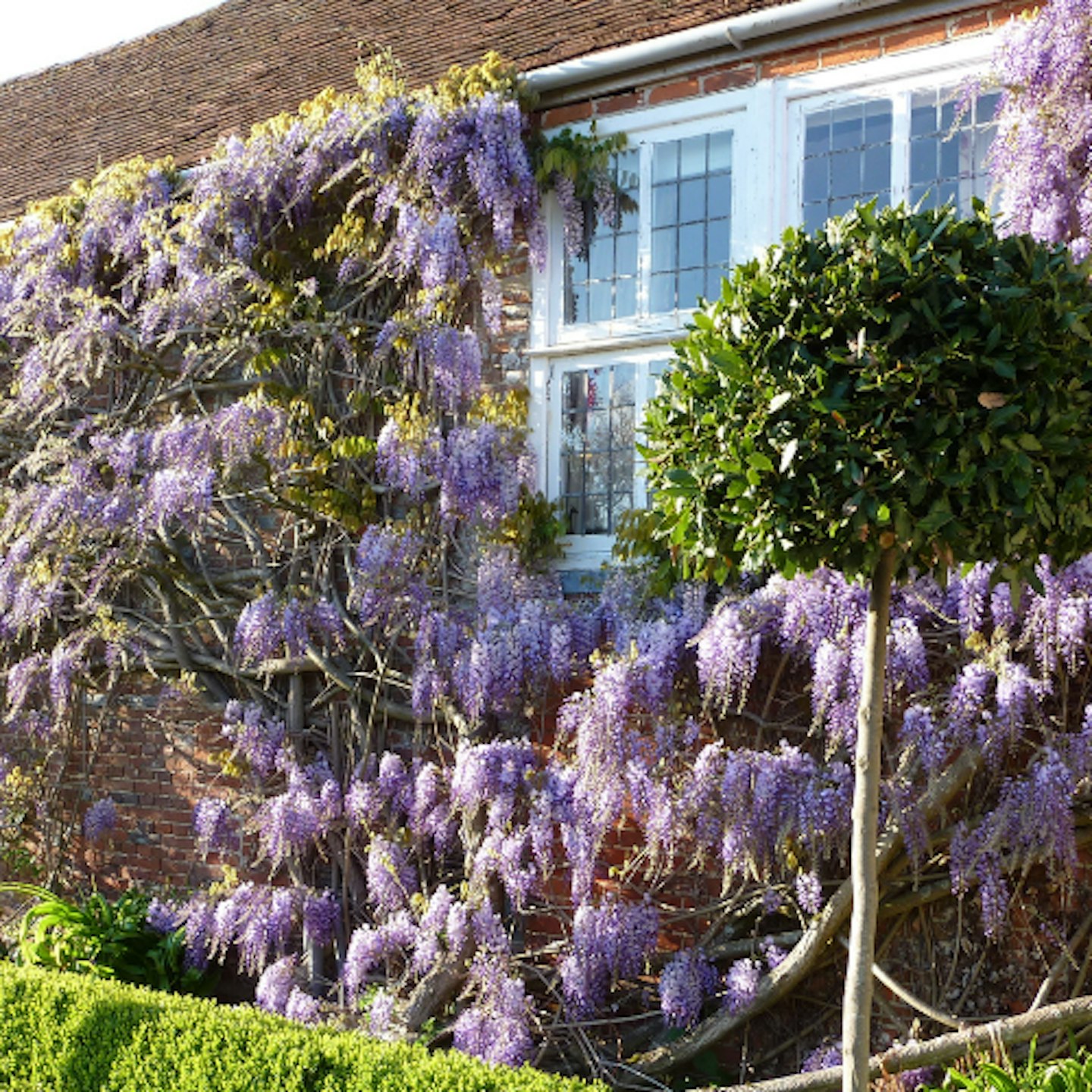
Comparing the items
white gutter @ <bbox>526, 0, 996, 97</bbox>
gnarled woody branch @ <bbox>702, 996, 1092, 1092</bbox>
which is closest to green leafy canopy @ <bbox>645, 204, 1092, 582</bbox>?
gnarled woody branch @ <bbox>702, 996, 1092, 1092</bbox>

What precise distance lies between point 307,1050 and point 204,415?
12.1 ft

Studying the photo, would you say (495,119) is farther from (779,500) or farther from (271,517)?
(779,500)

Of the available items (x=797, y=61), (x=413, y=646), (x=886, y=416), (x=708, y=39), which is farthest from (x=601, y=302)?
(x=886, y=416)

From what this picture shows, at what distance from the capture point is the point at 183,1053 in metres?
4.54

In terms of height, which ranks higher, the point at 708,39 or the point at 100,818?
the point at 708,39

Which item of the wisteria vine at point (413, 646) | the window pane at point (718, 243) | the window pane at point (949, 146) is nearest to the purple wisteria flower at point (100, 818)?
the wisteria vine at point (413, 646)

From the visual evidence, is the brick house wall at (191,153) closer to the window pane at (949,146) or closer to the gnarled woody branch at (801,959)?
the window pane at (949,146)

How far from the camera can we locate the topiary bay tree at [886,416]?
327 cm

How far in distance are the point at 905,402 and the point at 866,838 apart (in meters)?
1.11

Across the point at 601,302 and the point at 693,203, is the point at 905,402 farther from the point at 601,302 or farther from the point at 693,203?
the point at 601,302

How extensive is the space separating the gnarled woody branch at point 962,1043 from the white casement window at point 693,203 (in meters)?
2.41

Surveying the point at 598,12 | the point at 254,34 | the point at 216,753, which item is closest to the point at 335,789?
the point at 216,753

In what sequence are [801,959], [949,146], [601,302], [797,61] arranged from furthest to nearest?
[601,302] → [797,61] → [949,146] → [801,959]

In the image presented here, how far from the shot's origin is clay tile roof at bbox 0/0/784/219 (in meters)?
6.65
